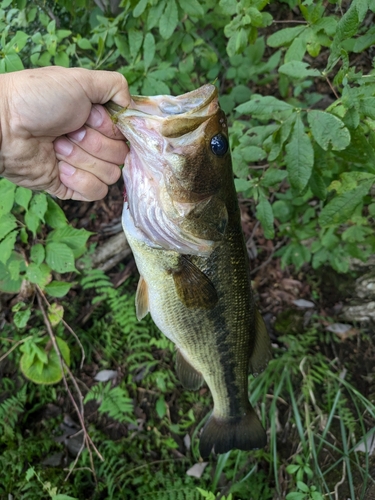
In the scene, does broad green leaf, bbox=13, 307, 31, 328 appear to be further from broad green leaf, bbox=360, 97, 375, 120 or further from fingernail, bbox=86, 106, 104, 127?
broad green leaf, bbox=360, 97, 375, 120

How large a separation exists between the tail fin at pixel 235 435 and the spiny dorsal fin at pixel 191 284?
938 mm

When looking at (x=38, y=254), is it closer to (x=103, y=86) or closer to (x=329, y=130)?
(x=103, y=86)

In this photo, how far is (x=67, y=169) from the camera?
1885mm

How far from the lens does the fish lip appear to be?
1.37 meters

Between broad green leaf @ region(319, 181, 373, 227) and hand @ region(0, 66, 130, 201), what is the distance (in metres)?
1.06

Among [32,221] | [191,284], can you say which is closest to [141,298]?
[191,284]

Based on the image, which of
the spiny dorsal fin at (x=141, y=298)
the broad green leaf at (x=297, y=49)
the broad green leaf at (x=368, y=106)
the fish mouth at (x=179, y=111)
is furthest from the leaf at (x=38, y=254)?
the broad green leaf at (x=368, y=106)

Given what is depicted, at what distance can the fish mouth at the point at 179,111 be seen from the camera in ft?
4.49

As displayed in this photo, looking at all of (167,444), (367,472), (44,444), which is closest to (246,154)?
(367,472)

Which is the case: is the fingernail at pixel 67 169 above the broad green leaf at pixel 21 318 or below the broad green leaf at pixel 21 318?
above

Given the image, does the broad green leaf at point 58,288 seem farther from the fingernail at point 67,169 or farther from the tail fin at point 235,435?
the tail fin at point 235,435

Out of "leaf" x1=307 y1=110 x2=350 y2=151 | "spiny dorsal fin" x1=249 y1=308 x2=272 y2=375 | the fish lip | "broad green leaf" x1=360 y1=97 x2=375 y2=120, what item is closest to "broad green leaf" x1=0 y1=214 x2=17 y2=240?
the fish lip

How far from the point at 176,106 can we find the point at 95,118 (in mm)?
487

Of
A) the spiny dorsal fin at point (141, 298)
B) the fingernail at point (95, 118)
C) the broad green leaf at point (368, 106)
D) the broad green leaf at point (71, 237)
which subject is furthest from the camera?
the broad green leaf at point (71, 237)
